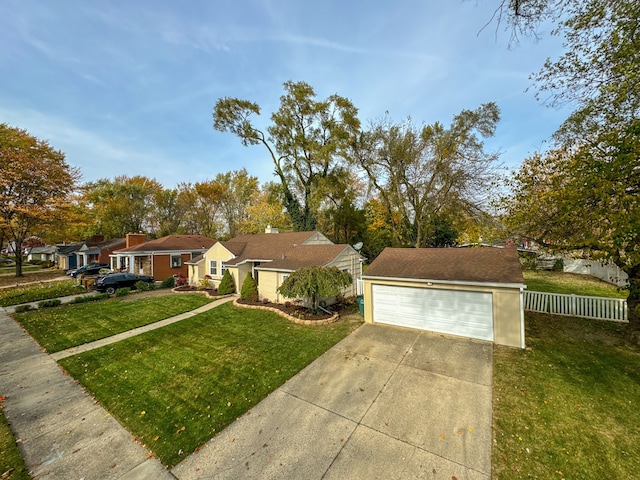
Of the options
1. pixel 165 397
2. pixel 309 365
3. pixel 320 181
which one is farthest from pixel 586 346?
pixel 320 181

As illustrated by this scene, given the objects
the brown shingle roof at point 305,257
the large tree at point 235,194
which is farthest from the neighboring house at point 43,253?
the brown shingle roof at point 305,257

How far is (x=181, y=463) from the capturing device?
14.6 feet

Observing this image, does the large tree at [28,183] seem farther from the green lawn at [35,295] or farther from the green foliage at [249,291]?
the green foliage at [249,291]

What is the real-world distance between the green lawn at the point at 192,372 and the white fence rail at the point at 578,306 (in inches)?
363

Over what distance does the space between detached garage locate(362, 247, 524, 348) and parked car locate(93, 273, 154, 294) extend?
18210 mm

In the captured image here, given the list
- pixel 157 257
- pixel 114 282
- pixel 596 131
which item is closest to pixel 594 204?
pixel 596 131

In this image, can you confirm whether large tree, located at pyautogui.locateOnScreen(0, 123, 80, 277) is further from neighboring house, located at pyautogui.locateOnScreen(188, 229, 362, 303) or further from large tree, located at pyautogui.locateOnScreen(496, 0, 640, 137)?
large tree, located at pyautogui.locateOnScreen(496, 0, 640, 137)

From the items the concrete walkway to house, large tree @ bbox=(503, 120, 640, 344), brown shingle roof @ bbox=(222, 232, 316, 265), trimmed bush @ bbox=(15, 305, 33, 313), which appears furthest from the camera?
brown shingle roof @ bbox=(222, 232, 316, 265)

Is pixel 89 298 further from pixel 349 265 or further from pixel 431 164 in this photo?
pixel 431 164

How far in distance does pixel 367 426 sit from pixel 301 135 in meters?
24.2

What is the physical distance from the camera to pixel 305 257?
16.0 metres

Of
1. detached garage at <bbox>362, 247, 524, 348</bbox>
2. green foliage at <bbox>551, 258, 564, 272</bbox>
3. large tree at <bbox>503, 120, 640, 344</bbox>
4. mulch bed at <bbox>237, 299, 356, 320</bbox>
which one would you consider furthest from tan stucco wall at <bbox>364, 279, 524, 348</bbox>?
green foliage at <bbox>551, 258, 564, 272</bbox>

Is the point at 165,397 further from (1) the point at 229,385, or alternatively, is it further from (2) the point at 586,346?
(2) the point at 586,346

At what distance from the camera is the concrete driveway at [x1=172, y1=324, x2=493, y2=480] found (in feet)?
14.0
